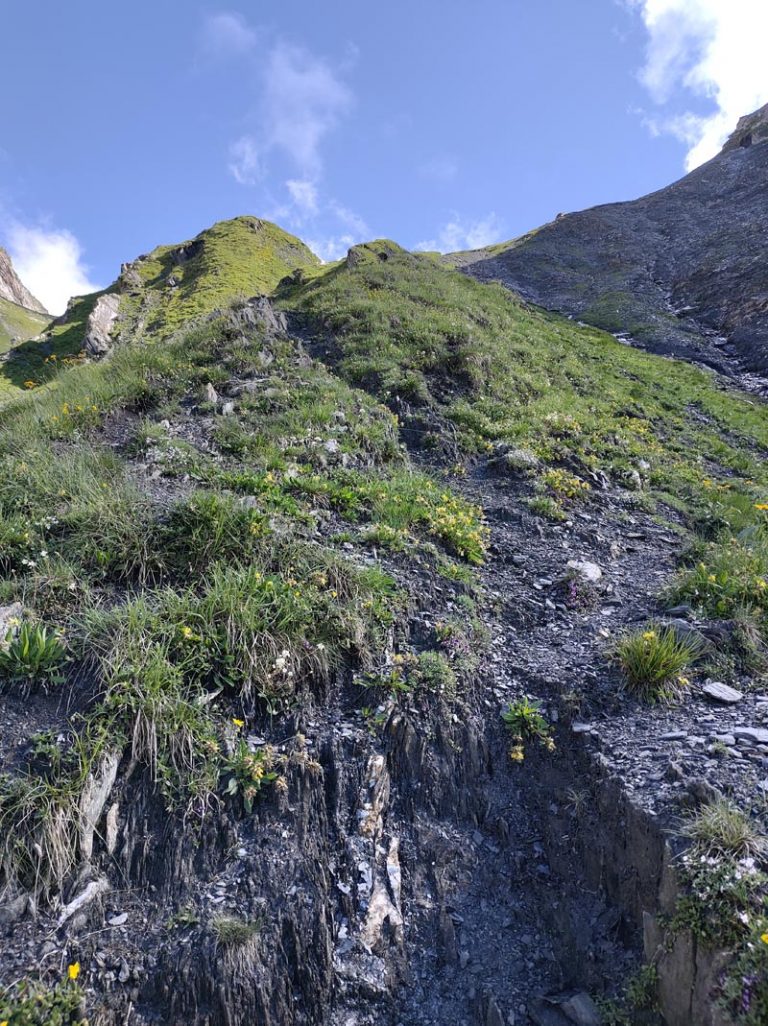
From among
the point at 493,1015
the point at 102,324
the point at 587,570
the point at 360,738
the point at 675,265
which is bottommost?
the point at 493,1015

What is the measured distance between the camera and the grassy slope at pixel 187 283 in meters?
30.9

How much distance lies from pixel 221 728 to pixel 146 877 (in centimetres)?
108

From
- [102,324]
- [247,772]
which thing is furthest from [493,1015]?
[102,324]

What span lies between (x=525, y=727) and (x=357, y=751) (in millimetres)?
1627

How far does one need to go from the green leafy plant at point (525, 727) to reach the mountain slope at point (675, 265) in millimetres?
24422

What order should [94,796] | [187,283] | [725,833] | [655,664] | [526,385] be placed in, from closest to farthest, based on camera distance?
[725,833]
[94,796]
[655,664]
[526,385]
[187,283]

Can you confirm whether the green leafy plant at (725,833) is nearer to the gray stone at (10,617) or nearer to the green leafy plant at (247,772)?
the green leafy plant at (247,772)

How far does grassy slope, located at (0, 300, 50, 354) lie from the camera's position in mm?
141875

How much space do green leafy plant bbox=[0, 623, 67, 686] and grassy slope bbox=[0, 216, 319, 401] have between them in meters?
24.3

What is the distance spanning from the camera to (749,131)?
72875 mm

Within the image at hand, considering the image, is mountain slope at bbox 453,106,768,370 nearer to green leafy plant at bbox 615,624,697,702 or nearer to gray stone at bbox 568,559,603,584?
gray stone at bbox 568,559,603,584

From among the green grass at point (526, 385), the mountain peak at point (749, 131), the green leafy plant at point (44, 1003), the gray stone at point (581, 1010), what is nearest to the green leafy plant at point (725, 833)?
the gray stone at point (581, 1010)

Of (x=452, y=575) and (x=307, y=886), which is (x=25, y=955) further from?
(x=452, y=575)

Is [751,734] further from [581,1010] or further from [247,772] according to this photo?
[247,772]
